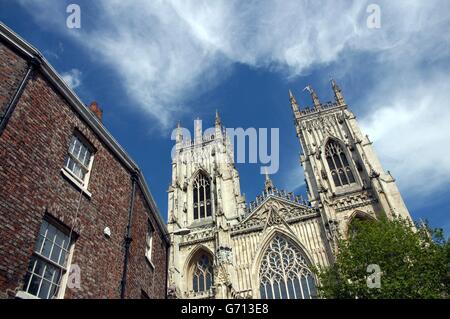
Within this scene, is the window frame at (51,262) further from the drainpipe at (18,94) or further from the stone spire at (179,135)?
the stone spire at (179,135)

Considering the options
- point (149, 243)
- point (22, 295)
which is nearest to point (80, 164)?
point (22, 295)

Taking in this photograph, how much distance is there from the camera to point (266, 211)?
31297mm

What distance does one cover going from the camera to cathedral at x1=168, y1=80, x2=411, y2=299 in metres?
26.4

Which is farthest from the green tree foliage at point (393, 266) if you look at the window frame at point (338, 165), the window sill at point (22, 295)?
the window sill at point (22, 295)

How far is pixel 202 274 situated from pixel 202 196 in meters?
9.34

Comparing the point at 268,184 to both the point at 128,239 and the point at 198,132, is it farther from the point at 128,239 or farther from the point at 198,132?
the point at 128,239

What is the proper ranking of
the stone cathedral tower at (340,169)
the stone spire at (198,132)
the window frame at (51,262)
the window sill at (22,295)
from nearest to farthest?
the window sill at (22,295), the window frame at (51,262), the stone cathedral tower at (340,169), the stone spire at (198,132)

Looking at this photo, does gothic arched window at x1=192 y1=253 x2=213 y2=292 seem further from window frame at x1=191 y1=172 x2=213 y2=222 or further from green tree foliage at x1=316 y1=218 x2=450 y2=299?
green tree foliage at x1=316 y1=218 x2=450 y2=299

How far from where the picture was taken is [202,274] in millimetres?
29703

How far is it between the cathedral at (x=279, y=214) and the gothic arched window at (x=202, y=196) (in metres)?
0.12

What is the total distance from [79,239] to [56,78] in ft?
14.2

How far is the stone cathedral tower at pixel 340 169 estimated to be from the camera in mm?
27031

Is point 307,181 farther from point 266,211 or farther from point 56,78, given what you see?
point 56,78
